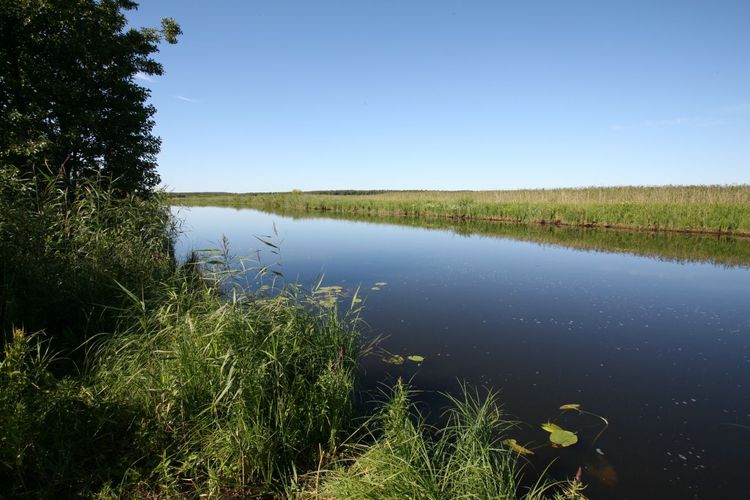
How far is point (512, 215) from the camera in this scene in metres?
26.2

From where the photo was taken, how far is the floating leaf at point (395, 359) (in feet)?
16.2

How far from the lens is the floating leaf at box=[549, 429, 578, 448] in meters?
3.37

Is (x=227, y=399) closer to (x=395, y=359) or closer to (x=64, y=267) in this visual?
(x=395, y=359)

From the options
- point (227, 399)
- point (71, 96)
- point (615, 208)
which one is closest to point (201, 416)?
point (227, 399)

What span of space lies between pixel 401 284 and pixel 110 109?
877cm

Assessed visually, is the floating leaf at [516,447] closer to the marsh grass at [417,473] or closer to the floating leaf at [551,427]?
the marsh grass at [417,473]

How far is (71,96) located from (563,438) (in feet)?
36.7

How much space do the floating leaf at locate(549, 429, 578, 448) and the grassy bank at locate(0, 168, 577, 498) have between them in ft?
1.56

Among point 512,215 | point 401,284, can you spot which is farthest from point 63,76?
point 512,215

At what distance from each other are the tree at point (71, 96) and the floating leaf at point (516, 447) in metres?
7.59

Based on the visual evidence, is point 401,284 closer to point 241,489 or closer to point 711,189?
point 241,489

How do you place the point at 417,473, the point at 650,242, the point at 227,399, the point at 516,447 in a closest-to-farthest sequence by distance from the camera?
the point at 417,473, the point at 227,399, the point at 516,447, the point at 650,242

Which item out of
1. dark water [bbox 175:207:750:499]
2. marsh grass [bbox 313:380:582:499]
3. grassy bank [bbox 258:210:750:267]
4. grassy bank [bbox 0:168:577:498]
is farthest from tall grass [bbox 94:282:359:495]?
grassy bank [bbox 258:210:750:267]

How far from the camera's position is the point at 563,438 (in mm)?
3430
